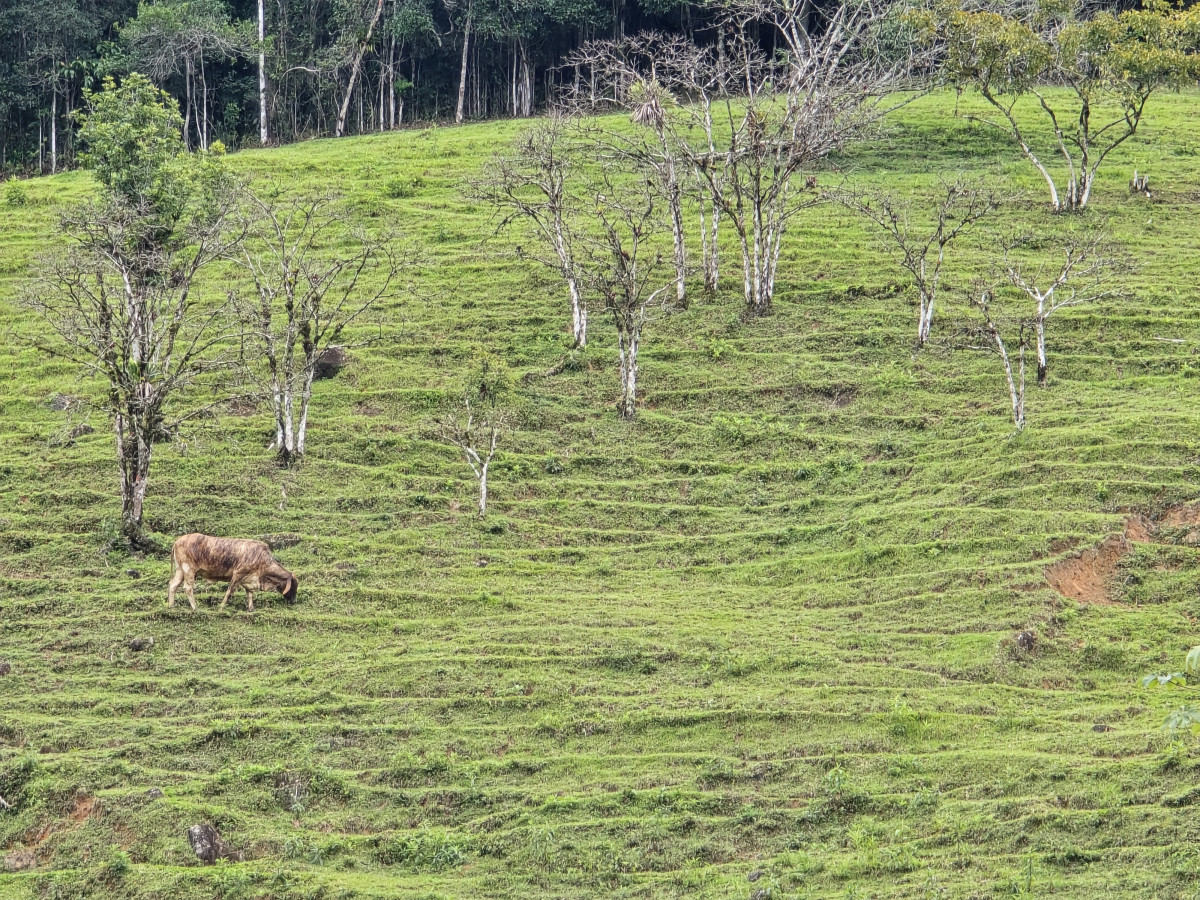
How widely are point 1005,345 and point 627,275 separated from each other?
37.3ft

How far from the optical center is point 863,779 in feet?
62.5

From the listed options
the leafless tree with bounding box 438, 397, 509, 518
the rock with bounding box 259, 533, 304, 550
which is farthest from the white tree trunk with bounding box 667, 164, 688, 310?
the rock with bounding box 259, 533, 304, 550

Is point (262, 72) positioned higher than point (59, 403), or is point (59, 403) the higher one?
point (262, 72)

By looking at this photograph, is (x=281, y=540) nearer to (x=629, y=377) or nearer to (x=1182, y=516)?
(x=629, y=377)

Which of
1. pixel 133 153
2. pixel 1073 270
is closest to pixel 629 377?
pixel 133 153

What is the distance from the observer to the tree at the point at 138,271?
27.7 meters

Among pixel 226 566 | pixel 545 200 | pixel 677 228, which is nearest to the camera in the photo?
pixel 226 566

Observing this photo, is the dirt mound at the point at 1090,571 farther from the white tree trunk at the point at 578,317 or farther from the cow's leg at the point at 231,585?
the white tree trunk at the point at 578,317

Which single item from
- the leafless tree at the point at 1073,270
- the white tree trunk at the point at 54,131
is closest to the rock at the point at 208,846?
the leafless tree at the point at 1073,270

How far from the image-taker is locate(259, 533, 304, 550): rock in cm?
2828

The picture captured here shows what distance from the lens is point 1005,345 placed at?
121 ft

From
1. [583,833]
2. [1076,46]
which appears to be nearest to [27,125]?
[1076,46]

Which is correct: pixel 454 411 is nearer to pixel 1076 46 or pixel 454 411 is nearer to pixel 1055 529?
pixel 1055 529

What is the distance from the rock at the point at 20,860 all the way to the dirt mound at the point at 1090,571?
59.9ft
